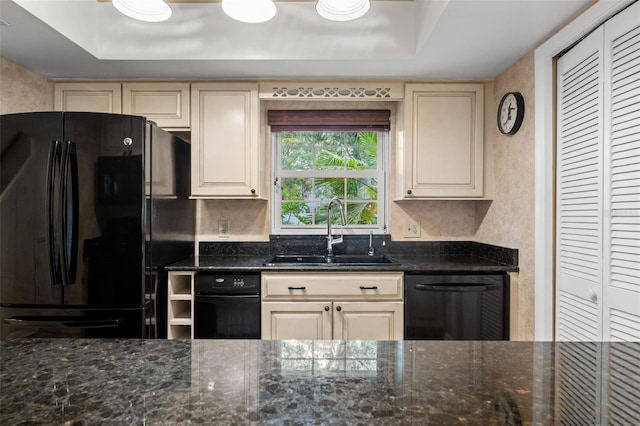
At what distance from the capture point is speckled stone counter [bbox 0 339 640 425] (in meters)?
0.48

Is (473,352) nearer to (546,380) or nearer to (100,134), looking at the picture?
(546,380)

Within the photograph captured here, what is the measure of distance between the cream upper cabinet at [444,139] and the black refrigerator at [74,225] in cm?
172

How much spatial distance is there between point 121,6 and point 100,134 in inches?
26.4

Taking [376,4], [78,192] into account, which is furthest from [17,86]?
[376,4]

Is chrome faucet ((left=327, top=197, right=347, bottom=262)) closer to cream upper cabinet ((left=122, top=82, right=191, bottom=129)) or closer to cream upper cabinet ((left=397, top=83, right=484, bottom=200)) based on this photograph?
cream upper cabinet ((left=397, top=83, right=484, bottom=200))

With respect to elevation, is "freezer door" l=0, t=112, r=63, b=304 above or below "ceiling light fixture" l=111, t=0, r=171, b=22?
below

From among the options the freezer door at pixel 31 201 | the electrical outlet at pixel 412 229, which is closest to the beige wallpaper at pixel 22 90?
the freezer door at pixel 31 201

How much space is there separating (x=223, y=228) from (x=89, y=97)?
1.32 meters

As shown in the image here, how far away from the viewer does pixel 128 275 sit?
203 cm

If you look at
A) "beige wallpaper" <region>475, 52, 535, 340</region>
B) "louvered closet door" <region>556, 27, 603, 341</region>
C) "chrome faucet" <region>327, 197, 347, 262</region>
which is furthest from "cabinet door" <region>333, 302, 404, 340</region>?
"louvered closet door" <region>556, 27, 603, 341</region>

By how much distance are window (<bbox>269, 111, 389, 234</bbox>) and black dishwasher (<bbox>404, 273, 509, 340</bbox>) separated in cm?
80

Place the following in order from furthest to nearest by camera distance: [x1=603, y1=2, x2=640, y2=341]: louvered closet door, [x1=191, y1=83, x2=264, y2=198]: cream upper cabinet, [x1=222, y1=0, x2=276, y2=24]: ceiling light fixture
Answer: [x1=191, y1=83, x2=264, y2=198]: cream upper cabinet, [x1=222, y1=0, x2=276, y2=24]: ceiling light fixture, [x1=603, y1=2, x2=640, y2=341]: louvered closet door

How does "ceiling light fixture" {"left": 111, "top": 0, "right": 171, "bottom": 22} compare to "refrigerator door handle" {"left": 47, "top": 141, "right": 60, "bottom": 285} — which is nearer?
"ceiling light fixture" {"left": 111, "top": 0, "right": 171, "bottom": 22}

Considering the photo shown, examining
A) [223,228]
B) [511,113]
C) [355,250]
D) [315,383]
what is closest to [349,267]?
[355,250]
